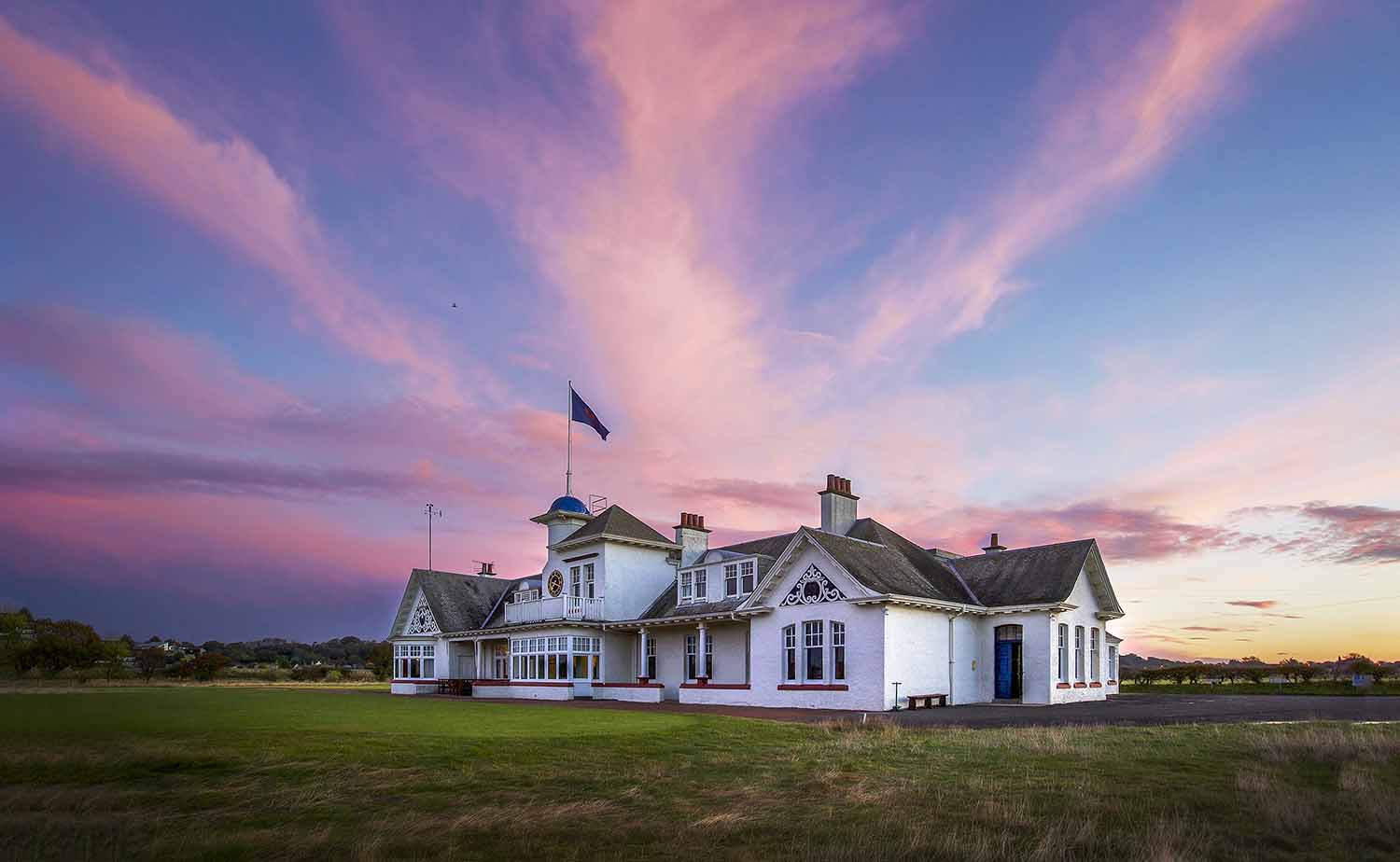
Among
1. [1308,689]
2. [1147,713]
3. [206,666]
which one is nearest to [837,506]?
[1147,713]

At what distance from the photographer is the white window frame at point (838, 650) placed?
102ft

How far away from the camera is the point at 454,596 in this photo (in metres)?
54.0

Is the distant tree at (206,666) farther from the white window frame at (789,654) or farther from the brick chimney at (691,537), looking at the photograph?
the white window frame at (789,654)

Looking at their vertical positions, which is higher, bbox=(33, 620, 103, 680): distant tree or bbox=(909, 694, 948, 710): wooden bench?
bbox=(909, 694, 948, 710): wooden bench

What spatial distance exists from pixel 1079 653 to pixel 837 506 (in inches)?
416

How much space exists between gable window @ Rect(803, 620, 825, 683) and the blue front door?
7061mm

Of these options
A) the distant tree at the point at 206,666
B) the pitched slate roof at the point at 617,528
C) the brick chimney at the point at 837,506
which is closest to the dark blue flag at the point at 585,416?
the pitched slate roof at the point at 617,528

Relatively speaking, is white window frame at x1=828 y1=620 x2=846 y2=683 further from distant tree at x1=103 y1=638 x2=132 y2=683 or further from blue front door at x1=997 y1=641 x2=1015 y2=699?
distant tree at x1=103 y1=638 x2=132 y2=683

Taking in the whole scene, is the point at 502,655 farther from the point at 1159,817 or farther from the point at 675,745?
the point at 1159,817

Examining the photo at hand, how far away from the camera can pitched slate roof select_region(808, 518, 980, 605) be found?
102 ft

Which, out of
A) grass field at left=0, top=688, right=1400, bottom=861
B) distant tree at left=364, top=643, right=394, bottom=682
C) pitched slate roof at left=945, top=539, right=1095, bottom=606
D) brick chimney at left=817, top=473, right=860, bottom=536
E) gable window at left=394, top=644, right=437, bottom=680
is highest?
brick chimney at left=817, top=473, right=860, bottom=536

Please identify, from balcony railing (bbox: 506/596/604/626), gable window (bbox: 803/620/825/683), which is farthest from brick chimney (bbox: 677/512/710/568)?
gable window (bbox: 803/620/825/683)

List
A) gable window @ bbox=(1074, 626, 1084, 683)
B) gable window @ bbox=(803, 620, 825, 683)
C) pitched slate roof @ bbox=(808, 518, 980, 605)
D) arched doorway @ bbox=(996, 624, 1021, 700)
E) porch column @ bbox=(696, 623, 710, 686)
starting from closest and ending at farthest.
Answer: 1. pitched slate roof @ bbox=(808, 518, 980, 605)
2. gable window @ bbox=(803, 620, 825, 683)
3. arched doorway @ bbox=(996, 624, 1021, 700)
4. gable window @ bbox=(1074, 626, 1084, 683)
5. porch column @ bbox=(696, 623, 710, 686)

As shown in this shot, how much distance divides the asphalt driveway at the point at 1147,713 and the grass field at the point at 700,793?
114 inches
